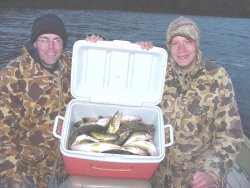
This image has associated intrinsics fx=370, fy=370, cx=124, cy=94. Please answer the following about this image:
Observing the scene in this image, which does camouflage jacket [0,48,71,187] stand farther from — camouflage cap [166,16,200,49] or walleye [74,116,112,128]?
camouflage cap [166,16,200,49]

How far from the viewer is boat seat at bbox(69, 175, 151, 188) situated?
294 centimetres

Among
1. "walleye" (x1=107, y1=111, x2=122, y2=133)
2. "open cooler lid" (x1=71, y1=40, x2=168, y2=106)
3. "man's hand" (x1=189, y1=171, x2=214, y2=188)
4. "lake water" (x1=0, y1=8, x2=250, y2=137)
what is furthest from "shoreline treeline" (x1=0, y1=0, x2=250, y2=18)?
"man's hand" (x1=189, y1=171, x2=214, y2=188)

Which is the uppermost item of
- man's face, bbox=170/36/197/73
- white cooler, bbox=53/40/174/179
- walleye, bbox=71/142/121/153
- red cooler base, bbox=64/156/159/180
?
man's face, bbox=170/36/197/73

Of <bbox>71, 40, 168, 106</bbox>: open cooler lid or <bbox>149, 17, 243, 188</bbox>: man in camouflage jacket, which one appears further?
<bbox>71, 40, 168, 106</bbox>: open cooler lid

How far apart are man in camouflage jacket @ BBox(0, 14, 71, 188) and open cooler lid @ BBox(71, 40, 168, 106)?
22 centimetres

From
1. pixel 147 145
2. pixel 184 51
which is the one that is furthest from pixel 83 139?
pixel 184 51

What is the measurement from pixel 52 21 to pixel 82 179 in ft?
5.44

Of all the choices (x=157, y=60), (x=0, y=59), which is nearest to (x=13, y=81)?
(x=157, y=60)

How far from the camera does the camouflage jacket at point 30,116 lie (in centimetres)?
352

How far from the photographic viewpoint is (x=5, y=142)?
3.55 metres

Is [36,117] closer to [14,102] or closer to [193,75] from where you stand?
[14,102]

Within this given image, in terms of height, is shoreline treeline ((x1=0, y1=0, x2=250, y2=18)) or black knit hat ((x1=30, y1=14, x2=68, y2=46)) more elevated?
black knit hat ((x1=30, y1=14, x2=68, y2=46))

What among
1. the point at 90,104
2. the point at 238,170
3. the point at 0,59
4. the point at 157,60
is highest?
the point at 157,60

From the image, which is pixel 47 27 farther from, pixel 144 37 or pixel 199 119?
pixel 144 37
